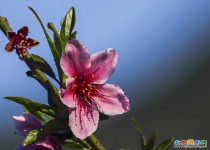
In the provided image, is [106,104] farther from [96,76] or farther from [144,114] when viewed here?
[144,114]

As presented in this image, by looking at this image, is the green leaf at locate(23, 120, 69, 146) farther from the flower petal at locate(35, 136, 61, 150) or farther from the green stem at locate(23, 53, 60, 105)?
the green stem at locate(23, 53, 60, 105)

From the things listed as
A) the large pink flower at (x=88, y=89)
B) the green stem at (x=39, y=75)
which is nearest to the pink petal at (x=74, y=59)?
the large pink flower at (x=88, y=89)

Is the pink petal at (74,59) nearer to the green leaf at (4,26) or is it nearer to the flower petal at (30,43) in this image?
the flower petal at (30,43)

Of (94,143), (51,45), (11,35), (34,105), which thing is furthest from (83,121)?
(11,35)

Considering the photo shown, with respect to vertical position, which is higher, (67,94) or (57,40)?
(57,40)

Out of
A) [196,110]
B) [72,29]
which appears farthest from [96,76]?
[196,110]

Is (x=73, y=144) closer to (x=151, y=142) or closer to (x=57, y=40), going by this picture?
(x=151, y=142)

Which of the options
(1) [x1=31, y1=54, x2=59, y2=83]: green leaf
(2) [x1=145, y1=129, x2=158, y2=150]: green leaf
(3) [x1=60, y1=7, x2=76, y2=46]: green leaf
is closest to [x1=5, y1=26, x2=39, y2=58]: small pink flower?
(1) [x1=31, y1=54, x2=59, y2=83]: green leaf

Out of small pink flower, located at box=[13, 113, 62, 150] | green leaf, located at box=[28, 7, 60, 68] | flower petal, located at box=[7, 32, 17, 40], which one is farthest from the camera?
green leaf, located at box=[28, 7, 60, 68]
